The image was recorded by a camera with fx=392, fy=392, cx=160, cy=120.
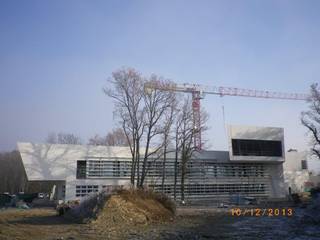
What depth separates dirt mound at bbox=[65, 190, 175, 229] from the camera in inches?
899

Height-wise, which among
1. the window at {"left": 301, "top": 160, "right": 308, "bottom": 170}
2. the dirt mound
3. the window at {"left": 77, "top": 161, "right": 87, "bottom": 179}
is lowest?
the dirt mound

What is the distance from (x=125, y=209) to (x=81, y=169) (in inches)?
1332

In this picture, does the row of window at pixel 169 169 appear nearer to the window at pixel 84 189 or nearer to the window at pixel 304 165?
the window at pixel 84 189

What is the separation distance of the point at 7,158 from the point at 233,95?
194 feet

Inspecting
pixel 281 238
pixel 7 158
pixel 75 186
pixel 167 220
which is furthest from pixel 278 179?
pixel 7 158

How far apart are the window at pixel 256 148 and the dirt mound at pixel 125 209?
39780 millimetres

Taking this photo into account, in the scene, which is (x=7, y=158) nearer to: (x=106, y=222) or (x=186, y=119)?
(x=186, y=119)

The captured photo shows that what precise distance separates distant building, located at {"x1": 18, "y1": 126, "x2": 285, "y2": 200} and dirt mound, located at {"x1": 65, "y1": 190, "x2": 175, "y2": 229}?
957 inches

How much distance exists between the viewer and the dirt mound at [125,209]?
22844mm

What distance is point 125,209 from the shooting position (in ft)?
77.7

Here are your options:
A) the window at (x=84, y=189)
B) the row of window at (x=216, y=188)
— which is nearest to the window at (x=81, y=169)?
the window at (x=84, y=189)

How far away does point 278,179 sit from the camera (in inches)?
2746
